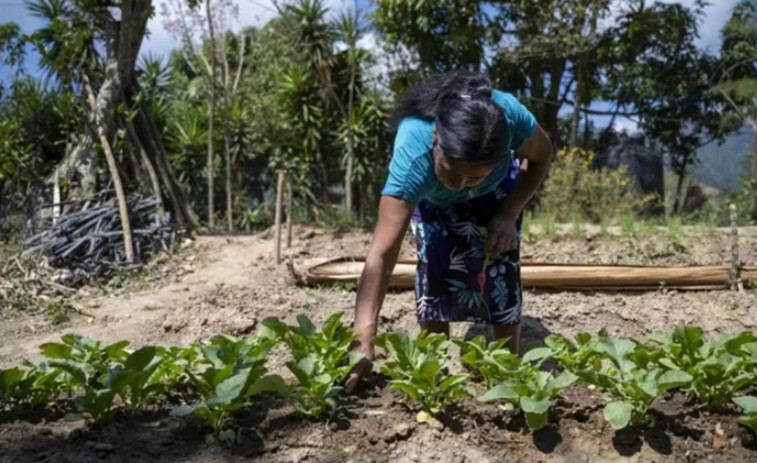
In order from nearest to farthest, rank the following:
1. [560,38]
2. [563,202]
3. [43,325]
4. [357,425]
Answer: [357,425]
[43,325]
[563,202]
[560,38]

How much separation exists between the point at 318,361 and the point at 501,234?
96cm

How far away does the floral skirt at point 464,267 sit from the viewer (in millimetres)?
2555

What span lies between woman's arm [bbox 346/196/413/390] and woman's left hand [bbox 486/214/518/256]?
1.81 feet

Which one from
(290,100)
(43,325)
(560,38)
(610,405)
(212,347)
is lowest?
(43,325)

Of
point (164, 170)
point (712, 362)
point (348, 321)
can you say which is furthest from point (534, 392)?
point (164, 170)

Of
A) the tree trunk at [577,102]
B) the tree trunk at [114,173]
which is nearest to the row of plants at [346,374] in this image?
the tree trunk at [114,173]

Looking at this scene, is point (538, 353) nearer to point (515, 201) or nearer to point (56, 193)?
point (515, 201)

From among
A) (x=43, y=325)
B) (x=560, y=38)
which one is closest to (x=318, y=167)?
(x=560, y=38)

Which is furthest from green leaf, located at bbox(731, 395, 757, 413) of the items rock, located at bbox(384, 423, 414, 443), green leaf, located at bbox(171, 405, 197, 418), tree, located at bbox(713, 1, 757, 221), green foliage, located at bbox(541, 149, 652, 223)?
tree, located at bbox(713, 1, 757, 221)

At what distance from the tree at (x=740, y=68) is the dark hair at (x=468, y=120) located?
31.1 feet

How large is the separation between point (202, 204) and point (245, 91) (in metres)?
2.42

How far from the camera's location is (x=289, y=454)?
5.32 feet

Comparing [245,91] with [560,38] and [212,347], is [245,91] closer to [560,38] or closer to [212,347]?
[560,38]

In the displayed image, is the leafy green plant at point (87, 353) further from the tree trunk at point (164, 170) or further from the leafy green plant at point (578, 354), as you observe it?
the tree trunk at point (164, 170)
